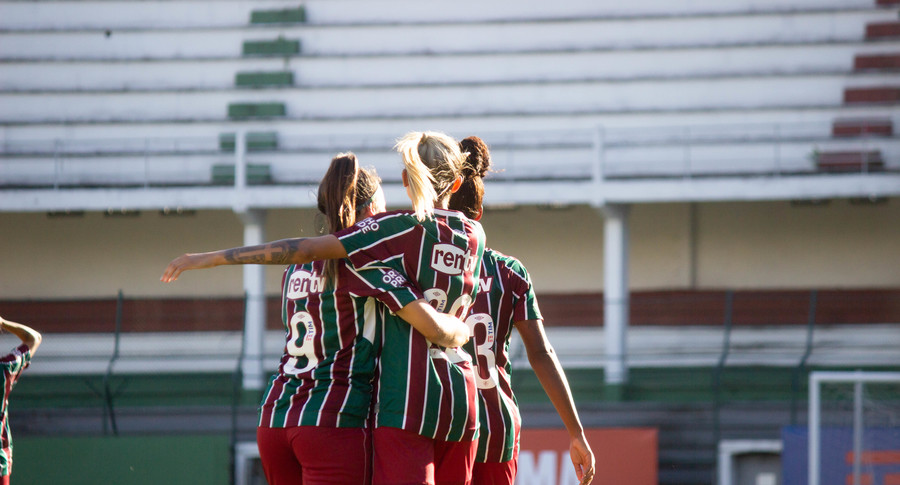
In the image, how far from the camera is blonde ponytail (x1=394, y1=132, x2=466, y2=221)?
2.80 metres

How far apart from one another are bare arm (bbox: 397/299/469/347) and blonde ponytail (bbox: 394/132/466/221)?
267 mm

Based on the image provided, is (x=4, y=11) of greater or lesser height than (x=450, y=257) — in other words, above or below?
above

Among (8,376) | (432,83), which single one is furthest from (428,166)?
(432,83)

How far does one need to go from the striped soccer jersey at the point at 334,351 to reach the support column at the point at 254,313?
880cm

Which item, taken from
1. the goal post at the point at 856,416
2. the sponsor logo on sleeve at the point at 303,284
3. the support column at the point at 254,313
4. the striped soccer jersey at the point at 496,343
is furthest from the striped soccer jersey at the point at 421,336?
the support column at the point at 254,313

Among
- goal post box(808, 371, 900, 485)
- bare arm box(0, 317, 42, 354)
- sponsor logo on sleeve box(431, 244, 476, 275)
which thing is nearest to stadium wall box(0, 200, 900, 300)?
goal post box(808, 371, 900, 485)

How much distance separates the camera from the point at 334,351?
2859 mm

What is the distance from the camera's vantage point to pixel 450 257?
2.86m

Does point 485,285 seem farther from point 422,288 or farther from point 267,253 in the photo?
point 267,253

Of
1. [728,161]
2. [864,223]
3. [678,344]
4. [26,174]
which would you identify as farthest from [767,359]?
[26,174]

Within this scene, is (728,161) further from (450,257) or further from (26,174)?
(450,257)

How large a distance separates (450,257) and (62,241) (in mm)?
16683

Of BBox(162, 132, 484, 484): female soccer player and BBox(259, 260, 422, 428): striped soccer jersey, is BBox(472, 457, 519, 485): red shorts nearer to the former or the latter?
BBox(162, 132, 484, 484): female soccer player

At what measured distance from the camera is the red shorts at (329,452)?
9.00 feet
